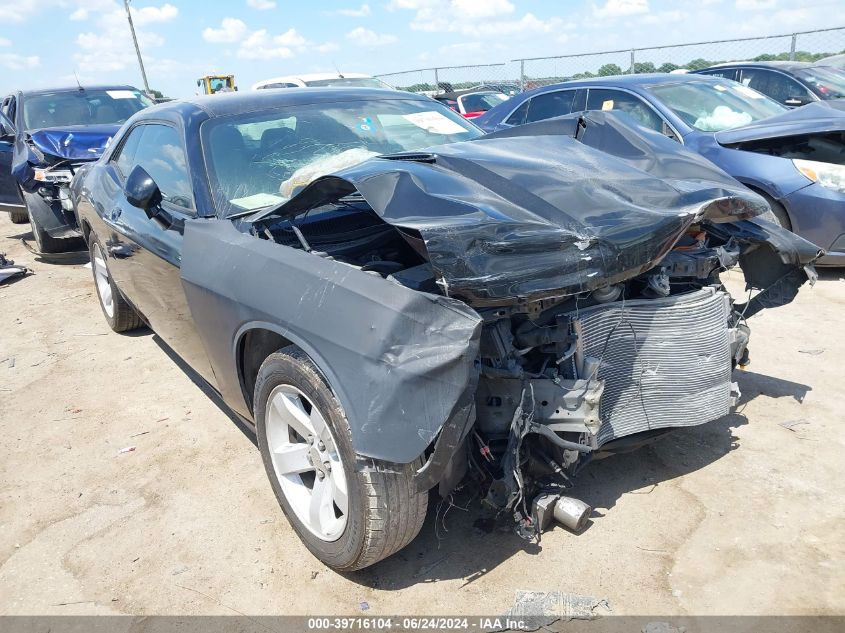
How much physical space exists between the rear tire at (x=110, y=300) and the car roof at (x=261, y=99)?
1627 mm

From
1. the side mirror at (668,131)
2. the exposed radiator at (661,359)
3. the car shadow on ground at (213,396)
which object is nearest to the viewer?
the exposed radiator at (661,359)

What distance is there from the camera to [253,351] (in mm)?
2799

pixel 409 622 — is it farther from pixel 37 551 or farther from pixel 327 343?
pixel 37 551

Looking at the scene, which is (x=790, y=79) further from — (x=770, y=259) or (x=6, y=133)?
(x=6, y=133)

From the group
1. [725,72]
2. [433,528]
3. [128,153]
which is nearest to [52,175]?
[128,153]

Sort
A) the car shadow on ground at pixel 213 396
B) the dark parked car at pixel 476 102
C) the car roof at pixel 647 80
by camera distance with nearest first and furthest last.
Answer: the car shadow on ground at pixel 213 396 → the car roof at pixel 647 80 → the dark parked car at pixel 476 102

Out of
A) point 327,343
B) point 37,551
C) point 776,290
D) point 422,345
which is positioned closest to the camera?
point 422,345

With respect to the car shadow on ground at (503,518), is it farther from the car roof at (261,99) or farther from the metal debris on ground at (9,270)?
the metal debris on ground at (9,270)

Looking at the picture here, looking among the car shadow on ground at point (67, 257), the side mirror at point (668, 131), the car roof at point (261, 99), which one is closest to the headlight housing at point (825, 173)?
the side mirror at point (668, 131)

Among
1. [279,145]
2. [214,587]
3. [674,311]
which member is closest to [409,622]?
[214,587]

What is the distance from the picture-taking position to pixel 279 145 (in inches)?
134

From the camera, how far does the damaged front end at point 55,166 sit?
24.8ft

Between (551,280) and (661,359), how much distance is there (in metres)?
0.72

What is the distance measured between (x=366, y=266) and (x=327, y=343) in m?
0.54
